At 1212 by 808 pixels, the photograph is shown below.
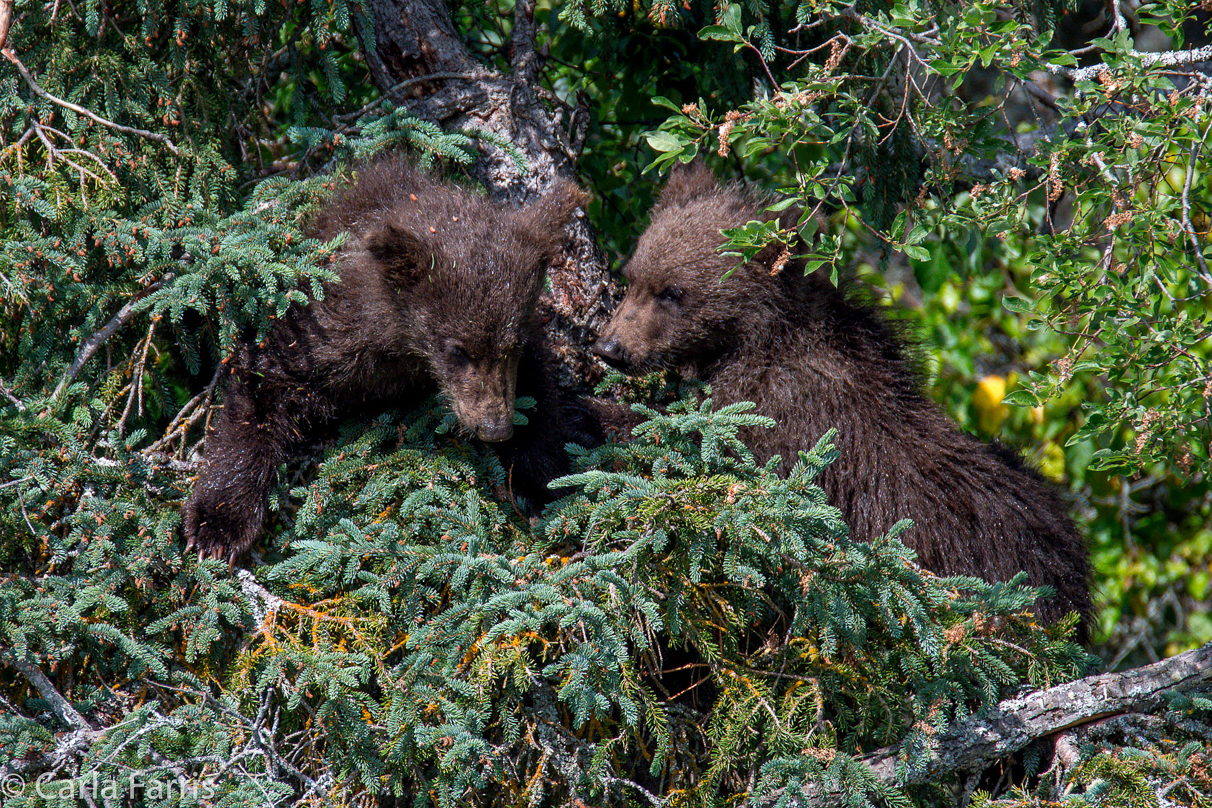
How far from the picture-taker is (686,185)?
473 cm

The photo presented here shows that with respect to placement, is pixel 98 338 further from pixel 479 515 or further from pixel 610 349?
pixel 610 349

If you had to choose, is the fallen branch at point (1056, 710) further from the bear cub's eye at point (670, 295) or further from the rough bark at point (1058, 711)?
the bear cub's eye at point (670, 295)

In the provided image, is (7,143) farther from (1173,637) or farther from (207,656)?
(1173,637)

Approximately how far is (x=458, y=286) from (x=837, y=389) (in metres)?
1.73

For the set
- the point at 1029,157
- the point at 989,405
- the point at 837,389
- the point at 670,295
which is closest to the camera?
the point at 1029,157

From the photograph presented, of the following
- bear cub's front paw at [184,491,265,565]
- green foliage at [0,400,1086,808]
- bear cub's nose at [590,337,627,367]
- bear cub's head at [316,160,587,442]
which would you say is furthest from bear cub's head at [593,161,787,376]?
bear cub's front paw at [184,491,265,565]

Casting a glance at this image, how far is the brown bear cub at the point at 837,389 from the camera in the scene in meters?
3.83

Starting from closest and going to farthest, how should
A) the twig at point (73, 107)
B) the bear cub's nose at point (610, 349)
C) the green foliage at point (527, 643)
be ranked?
the green foliage at point (527, 643) → the twig at point (73, 107) → the bear cub's nose at point (610, 349)

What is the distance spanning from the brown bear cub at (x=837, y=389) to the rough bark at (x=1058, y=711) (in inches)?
26.9

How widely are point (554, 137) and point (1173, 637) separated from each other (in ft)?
16.3

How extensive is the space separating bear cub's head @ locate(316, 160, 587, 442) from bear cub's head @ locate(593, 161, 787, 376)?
2.44 ft

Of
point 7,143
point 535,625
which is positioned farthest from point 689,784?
point 7,143

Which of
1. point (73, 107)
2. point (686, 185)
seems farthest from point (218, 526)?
point (686, 185)

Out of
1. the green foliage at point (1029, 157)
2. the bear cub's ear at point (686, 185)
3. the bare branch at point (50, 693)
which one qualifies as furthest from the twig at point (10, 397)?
the bear cub's ear at point (686, 185)
